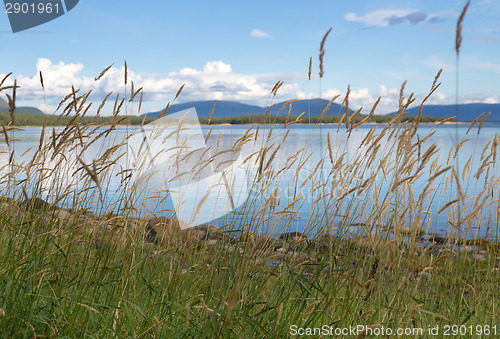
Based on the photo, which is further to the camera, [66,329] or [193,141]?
[193,141]

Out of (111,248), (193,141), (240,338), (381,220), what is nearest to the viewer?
(240,338)

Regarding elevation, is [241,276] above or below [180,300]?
above

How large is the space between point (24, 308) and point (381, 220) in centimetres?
214

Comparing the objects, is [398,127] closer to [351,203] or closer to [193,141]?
[351,203]

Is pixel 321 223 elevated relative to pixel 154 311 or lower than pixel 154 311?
elevated

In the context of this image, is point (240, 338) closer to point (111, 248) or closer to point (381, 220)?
point (111, 248)

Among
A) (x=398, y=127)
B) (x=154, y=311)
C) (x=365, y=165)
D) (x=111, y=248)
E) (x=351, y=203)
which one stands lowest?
(x=154, y=311)

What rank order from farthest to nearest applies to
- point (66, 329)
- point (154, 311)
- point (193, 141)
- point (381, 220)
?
point (193, 141) → point (381, 220) → point (154, 311) → point (66, 329)

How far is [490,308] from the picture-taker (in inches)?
121

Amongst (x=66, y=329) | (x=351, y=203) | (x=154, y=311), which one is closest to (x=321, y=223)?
(x=351, y=203)

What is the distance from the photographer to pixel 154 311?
2.17 m

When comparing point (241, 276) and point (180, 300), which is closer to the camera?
point (241, 276)

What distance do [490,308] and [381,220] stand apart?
123 cm

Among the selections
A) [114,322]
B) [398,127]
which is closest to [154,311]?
[114,322]
